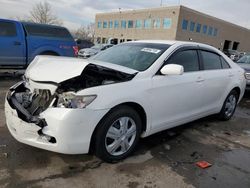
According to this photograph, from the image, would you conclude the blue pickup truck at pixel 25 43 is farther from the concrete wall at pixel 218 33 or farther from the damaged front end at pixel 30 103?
the concrete wall at pixel 218 33

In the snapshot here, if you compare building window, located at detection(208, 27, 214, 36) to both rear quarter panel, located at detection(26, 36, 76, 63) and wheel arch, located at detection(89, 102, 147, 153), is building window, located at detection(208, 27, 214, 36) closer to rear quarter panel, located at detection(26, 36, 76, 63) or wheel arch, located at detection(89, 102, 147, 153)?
rear quarter panel, located at detection(26, 36, 76, 63)

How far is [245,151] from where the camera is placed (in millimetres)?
4340

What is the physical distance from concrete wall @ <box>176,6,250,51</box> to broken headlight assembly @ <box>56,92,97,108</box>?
45828 mm

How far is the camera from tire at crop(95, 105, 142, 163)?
10.5ft

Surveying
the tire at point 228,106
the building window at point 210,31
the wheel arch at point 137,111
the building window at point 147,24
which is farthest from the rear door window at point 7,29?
the building window at point 210,31

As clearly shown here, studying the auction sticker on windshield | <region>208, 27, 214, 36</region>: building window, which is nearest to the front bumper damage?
the auction sticker on windshield

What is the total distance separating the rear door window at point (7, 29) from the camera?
335 inches

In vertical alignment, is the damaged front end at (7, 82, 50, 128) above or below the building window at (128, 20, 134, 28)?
below

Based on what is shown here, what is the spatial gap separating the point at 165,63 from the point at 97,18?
6618 cm

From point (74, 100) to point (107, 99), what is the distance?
39 centimetres

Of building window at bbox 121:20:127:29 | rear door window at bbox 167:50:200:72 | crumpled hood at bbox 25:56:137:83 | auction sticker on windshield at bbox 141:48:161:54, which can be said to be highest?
building window at bbox 121:20:127:29

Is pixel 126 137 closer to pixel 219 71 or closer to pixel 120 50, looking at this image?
pixel 120 50

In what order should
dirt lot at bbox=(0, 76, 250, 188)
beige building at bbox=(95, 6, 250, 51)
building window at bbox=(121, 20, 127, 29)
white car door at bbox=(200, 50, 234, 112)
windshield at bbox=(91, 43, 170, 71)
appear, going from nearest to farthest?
dirt lot at bbox=(0, 76, 250, 188)
windshield at bbox=(91, 43, 170, 71)
white car door at bbox=(200, 50, 234, 112)
beige building at bbox=(95, 6, 250, 51)
building window at bbox=(121, 20, 127, 29)

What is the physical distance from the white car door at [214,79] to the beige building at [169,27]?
140 ft
